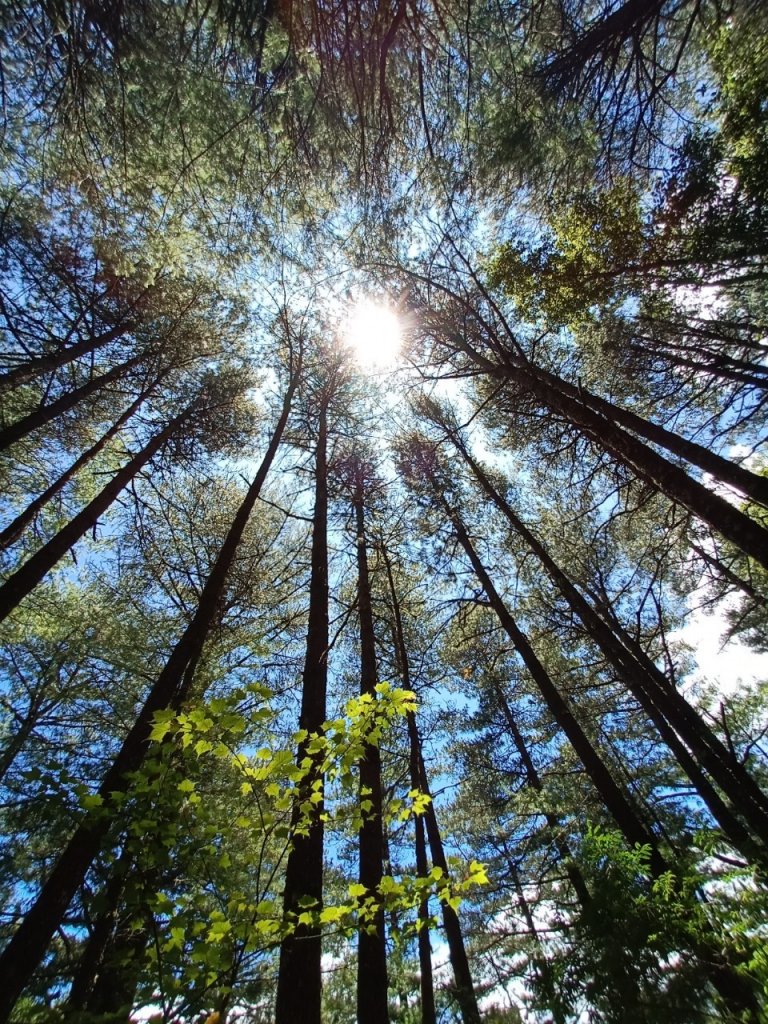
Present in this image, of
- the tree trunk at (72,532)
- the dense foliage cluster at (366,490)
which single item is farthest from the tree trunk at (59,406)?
the tree trunk at (72,532)

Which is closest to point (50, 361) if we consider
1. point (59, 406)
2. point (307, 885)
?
point (59, 406)

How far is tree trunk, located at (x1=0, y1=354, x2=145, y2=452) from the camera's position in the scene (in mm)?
7359

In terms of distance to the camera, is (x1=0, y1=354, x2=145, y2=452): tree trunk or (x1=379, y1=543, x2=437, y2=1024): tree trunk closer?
(x1=0, y1=354, x2=145, y2=452): tree trunk

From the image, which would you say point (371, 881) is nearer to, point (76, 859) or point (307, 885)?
point (307, 885)

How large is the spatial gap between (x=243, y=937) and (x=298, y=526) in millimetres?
9813

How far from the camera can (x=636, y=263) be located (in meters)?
7.78

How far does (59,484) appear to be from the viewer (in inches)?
329

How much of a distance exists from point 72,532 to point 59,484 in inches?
72.5

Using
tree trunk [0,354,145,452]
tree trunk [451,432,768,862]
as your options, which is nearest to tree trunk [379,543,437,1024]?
tree trunk [451,432,768,862]

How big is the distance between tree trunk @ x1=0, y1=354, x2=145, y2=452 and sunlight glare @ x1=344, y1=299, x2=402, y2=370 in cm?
482

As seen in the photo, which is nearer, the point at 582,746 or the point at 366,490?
the point at 582,746

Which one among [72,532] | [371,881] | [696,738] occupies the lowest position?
[371,881]

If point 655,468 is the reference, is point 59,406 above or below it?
above

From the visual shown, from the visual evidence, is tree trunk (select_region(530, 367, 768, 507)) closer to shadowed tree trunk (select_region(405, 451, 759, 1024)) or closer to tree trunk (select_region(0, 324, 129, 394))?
shadowed tree trunk (select_region(405, 451, 759, 1024))
